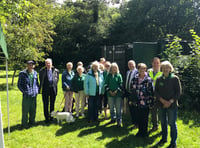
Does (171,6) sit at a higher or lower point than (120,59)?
higher

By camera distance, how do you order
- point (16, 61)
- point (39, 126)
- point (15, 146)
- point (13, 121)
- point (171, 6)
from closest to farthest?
1. point (15, 146)
2. point (39, 126)
3. point (13, 121)
4. point (16, 61)
5. point (171, 6)

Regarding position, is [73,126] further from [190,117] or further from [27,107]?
[190,117]

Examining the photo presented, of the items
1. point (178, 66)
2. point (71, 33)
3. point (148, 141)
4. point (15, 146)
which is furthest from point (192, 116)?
point (71, 33)

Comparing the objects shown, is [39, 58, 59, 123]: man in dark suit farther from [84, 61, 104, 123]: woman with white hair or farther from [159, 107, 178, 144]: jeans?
[159, 107, 178, 144]: jeans

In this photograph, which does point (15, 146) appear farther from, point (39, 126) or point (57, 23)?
point (57, 23)

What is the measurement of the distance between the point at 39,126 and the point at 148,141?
326 cm

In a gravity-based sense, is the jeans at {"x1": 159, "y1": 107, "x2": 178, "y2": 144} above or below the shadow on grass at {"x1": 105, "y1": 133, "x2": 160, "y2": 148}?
above

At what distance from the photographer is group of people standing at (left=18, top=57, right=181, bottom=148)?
427 centimetres

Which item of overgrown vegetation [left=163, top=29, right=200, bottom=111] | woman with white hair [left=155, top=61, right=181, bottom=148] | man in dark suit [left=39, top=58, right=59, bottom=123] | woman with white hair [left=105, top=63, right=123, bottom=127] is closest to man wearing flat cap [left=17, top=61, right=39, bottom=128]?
man in dark suit [left=39, top=58, right=59, bottom=123]

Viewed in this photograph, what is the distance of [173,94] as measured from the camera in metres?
4.22

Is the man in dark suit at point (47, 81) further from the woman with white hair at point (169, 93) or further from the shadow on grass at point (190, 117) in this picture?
the shadow on grass at point (190, 117)

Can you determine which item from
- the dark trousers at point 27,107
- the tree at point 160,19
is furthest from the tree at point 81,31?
the dark trousers at point 27,107

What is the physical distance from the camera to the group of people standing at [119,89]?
4273 millimetres

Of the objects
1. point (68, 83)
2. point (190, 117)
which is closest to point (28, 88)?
point (68, 83)
